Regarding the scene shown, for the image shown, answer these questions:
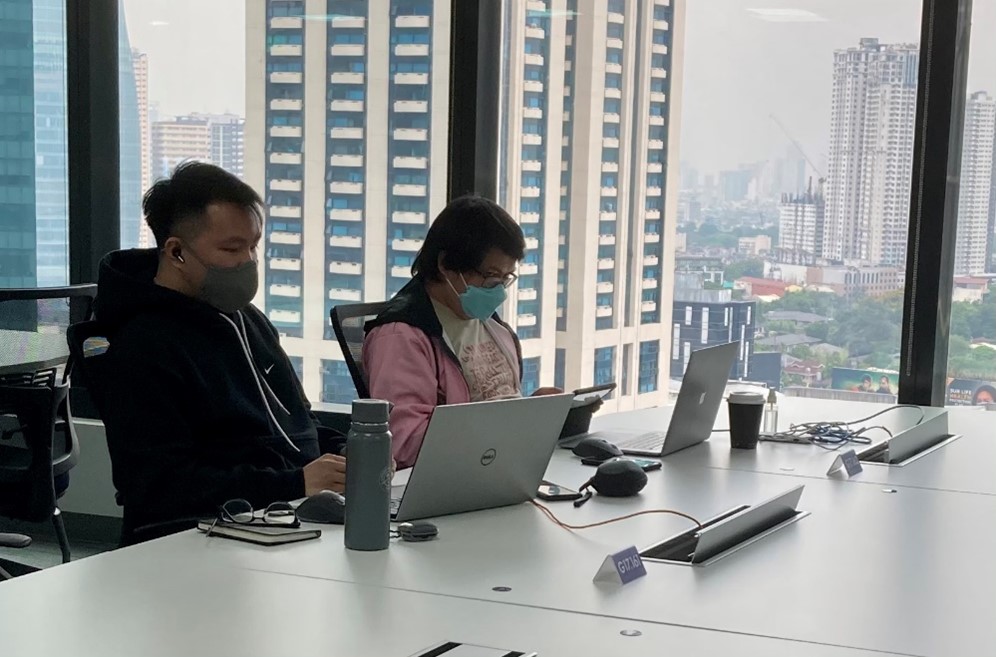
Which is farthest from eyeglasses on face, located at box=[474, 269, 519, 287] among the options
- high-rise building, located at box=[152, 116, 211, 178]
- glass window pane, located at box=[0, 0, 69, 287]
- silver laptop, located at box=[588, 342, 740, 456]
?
glass window pane, located at box=[0, 0, 69, 287]

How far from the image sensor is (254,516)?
6.41ft

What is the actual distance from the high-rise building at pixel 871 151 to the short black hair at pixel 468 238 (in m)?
1.55

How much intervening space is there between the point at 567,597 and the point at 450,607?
0.16 meters

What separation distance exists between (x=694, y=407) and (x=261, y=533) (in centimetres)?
127

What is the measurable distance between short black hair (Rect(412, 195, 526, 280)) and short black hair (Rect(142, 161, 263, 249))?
0.57m

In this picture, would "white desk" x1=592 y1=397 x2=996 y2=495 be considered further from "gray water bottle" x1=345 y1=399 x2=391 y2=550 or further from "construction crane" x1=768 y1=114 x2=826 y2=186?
"gray water bottle" x1=345 y1=399 x2=391 y2=550

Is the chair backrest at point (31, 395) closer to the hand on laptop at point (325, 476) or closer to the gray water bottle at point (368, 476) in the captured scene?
the hand on laptop at point (325, 476)

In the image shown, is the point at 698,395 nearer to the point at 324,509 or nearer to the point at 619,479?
the point at 619,479

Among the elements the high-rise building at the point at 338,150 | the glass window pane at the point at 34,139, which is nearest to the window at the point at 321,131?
the high-rise building at the point at 338,150

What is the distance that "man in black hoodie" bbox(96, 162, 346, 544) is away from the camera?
2.19 metres

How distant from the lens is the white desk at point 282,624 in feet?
4.53

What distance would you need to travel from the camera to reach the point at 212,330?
241 cm

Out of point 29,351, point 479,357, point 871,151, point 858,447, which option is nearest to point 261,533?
point 479,357

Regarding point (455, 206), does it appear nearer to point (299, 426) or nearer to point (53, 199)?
point (299, 426)
